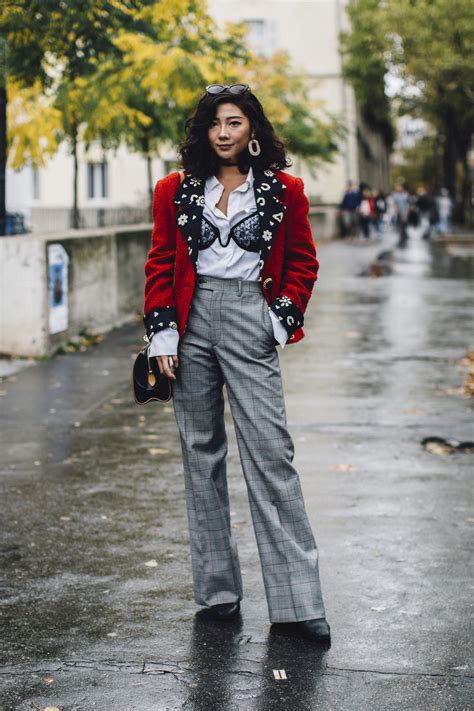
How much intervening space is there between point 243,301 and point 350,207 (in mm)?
34634

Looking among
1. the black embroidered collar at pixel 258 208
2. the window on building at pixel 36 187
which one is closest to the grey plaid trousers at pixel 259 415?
the black embroidered collar at pixel 258 208

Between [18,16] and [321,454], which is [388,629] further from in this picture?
[18,16]

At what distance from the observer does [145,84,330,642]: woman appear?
159 inches

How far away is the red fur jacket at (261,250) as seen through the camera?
4047 mm

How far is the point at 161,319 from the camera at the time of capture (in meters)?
4.07

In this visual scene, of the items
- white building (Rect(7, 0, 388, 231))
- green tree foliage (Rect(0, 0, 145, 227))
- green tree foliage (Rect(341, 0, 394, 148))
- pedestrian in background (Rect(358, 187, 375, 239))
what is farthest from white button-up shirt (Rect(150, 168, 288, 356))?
green tree foliage (Rect(341, 0, 394, 148))

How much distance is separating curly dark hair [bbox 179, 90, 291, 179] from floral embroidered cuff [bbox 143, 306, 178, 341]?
483mm

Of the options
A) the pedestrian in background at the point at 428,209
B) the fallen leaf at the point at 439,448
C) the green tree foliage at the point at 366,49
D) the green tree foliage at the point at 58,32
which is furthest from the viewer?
the green tree foliage at the point at 366,49

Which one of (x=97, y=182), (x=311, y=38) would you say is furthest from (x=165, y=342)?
(x=311, y=38)

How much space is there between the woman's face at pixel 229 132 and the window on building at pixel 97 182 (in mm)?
39843

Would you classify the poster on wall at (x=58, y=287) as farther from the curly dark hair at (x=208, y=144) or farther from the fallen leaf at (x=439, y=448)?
the curly dark hair at (x=208, y=144)

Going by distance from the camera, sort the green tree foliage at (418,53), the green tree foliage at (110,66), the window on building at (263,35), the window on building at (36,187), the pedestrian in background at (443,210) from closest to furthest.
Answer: the green tree foliage at (110,66) < the pedestrian in background at (443,210) < the green tree foliage at (418,53) < the window on building at (36,187) < the window on building at (263,35)

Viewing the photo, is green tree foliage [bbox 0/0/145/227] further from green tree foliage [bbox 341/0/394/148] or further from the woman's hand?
green tree foliage [bbox 341/0/394/148]

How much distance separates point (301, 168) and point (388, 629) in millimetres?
41866
